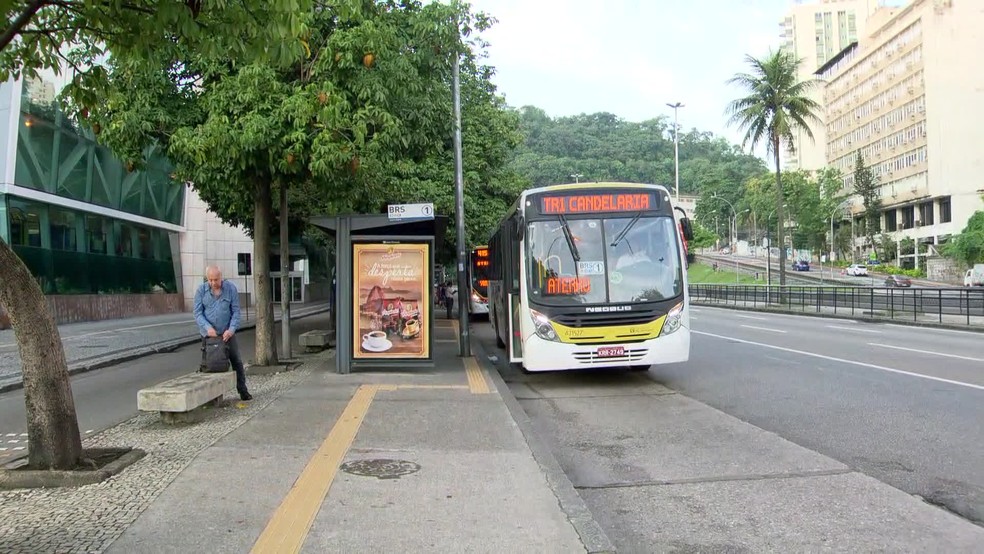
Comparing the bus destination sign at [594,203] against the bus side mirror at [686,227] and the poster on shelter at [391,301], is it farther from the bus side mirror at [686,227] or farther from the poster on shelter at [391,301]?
the poster on shelter at [391,301]


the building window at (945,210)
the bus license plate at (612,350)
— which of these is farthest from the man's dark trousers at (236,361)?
the building window at (945,210)

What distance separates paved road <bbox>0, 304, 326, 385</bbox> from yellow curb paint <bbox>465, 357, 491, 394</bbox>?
7.31 metres

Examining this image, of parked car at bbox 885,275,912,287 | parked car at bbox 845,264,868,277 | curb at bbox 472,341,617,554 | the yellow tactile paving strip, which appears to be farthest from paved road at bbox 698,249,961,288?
the yellow tactile paving strip

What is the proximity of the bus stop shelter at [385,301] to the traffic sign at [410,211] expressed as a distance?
1.54 feet

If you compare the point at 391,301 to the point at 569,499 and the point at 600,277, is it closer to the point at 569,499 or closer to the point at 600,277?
the point at 600,277

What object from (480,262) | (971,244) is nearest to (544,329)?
(480,262)

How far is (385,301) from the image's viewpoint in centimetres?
1166

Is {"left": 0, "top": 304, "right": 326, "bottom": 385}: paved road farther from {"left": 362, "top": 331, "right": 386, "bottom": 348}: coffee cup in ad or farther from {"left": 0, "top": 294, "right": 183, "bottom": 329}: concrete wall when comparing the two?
{"left": 362, "top": 331, "right": 386, "bottom": 348}: coffee cup in ad

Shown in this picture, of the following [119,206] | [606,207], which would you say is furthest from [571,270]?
[119,206]

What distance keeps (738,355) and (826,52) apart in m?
162

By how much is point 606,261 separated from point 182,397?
6.18 m

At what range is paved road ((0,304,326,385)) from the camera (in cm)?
1430

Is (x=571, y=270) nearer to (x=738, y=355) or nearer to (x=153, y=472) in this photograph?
(x=738, y=355)

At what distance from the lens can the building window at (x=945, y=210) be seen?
72.4 m
